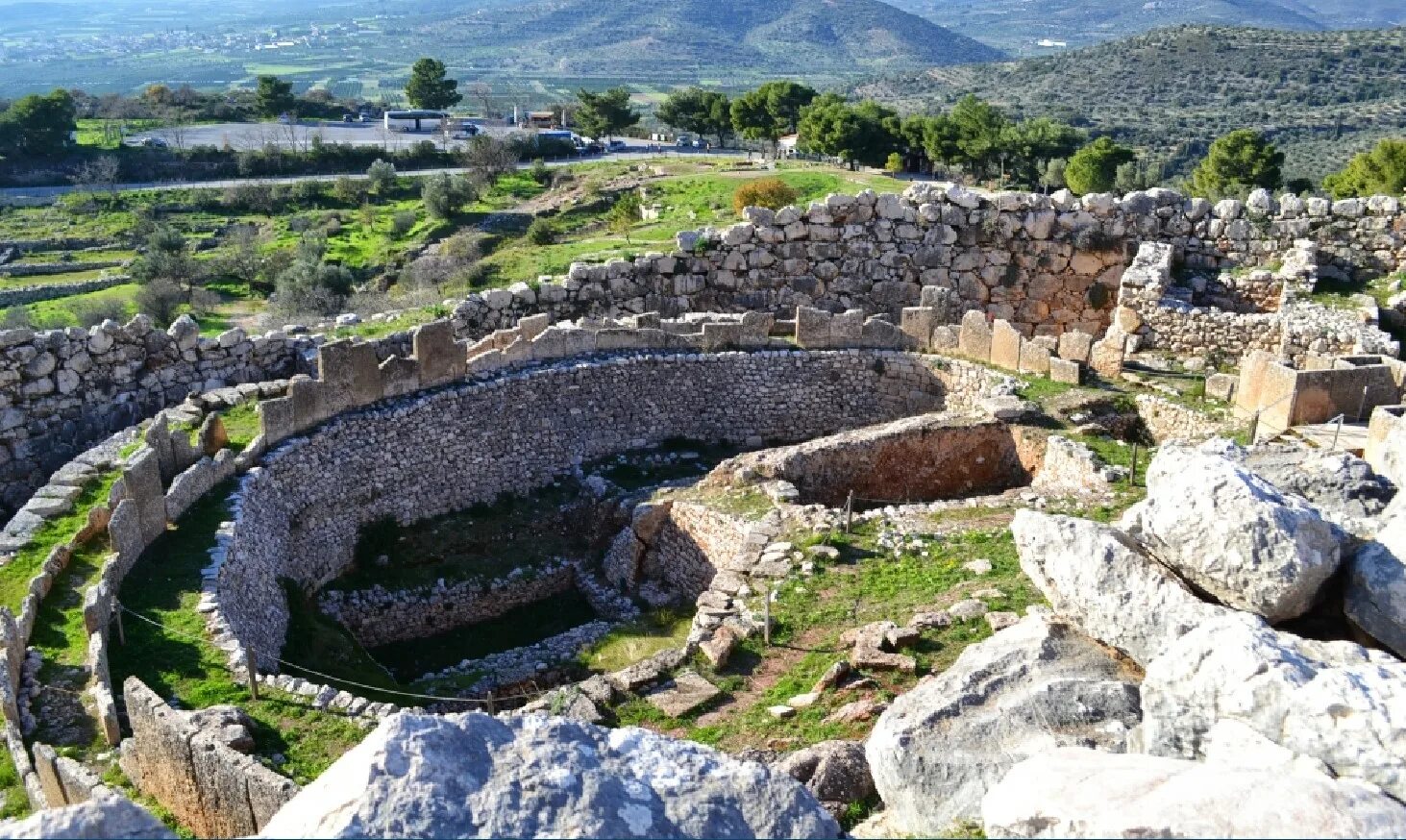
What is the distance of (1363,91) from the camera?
264ft

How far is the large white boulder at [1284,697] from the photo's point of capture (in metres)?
6.37

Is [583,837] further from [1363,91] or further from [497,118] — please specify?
[497,118]

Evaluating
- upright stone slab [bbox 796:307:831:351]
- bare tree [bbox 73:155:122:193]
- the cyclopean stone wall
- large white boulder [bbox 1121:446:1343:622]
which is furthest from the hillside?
bare tree [bbox 73:155:122:193]

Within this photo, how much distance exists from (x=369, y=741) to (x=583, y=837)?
115 centimetres

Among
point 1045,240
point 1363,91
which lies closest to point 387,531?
point 1045,240

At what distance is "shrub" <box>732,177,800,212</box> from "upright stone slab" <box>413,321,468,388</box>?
31.4 metres

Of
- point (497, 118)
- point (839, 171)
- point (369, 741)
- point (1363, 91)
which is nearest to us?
point (369, 741)

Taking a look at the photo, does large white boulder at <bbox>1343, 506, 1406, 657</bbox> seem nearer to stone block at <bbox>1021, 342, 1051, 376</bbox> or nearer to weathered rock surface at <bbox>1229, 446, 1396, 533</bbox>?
weathered rock surface at <bbox>1229, 446, 1396, 533</bbox>

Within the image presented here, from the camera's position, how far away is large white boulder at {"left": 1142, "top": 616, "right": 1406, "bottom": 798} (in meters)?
6.37

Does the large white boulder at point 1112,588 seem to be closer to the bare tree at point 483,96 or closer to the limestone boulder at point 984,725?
the limestone boulder at point 984,725

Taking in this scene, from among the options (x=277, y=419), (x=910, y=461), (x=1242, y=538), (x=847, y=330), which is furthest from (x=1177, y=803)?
(x=847, y=330)

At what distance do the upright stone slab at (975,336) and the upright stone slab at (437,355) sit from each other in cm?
840

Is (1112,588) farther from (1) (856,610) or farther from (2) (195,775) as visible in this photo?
(2) (195,775)

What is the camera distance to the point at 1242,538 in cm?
825
